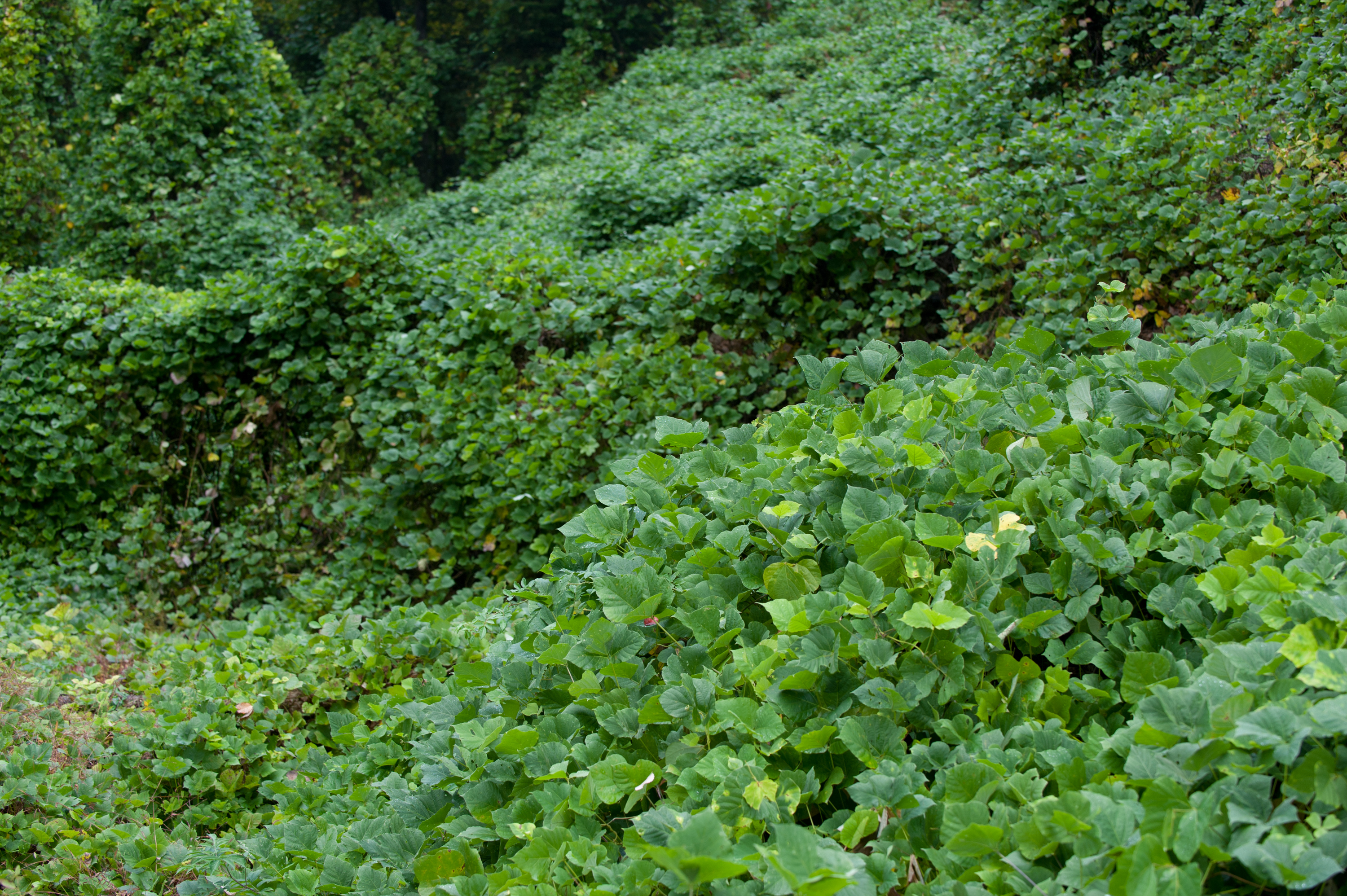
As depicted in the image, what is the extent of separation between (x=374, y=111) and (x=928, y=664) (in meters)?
14.9

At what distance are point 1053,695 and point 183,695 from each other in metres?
3.03

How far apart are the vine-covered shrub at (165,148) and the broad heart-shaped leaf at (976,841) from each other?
9.31m

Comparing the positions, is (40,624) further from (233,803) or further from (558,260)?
(558,260)

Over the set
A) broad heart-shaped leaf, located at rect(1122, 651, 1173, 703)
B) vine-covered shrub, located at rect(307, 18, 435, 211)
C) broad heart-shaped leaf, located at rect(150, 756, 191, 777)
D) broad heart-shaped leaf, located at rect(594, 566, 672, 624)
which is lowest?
broad heart-shaped leaf, located at rect(150, 756, 191, 777)

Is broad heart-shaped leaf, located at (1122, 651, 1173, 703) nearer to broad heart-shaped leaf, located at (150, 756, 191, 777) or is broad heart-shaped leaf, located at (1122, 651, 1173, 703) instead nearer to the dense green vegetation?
the dense green vegetation

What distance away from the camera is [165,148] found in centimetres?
898

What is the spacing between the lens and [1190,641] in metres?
1.47

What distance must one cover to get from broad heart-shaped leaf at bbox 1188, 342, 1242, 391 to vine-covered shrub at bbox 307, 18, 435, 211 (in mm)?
13136

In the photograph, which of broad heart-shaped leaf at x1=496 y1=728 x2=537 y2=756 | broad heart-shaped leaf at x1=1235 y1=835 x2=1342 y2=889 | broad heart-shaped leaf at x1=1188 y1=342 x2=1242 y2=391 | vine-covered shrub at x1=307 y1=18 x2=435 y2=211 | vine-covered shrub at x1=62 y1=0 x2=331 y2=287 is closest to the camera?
broad heart-shaped leaf at x1=1235 y1=835 x2=1342 y2=889

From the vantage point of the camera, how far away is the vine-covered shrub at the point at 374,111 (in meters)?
13.9

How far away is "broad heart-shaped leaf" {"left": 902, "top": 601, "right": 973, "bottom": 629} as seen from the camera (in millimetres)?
1345

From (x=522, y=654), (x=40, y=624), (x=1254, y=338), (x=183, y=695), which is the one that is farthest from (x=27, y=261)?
(x=1254, y=338)

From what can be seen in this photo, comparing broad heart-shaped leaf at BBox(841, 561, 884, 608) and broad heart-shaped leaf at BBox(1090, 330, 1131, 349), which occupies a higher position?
broad heart-shaped leaf at BBox(1090, 330, 1131, 349)

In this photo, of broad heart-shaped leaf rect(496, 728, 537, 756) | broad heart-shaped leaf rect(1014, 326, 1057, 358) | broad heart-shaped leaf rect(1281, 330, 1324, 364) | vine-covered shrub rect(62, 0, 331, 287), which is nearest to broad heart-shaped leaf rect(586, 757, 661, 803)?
broad heart-shaped leaf rect(496, 728, 537, 756)
